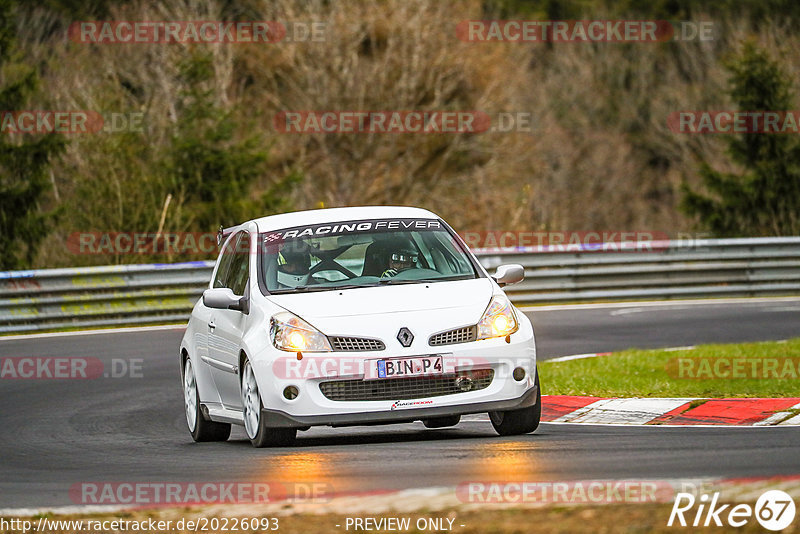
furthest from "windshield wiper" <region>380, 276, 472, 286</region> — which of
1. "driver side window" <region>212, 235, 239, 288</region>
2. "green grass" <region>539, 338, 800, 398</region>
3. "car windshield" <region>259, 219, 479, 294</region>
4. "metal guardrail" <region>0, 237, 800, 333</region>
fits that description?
"metal guardrail" <region>0, 237, 800, 333</region>

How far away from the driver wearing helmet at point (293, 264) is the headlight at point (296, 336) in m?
0.65

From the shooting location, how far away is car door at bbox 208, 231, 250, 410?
10.2 m

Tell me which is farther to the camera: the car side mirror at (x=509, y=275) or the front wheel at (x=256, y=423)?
the car side mirror at (x=509, y=275)

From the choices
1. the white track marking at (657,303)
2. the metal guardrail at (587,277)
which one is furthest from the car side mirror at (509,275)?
the white track marking at (657,303)

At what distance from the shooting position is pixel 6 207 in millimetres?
28484

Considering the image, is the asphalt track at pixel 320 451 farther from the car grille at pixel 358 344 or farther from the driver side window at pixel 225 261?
the driver side window at pixel 225 261

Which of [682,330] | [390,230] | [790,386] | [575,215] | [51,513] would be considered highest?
[390,230]

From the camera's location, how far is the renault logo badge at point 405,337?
31.0ft

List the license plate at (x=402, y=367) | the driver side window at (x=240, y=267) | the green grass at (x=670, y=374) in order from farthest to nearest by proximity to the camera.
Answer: the green grass at (x=670, y=374)
the driver side window at (x=240, y=267)
the license plate at (x=402, y=367)

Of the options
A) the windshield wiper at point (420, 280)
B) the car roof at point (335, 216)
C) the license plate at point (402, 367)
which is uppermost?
the car roof at point (335, 216)

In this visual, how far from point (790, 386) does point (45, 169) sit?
1969 centimetres

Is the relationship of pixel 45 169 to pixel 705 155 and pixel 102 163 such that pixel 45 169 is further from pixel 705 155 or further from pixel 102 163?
pixel 705 155

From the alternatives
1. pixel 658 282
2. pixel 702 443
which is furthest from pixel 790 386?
pixel 658 282

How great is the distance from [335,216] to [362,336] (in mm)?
1826
